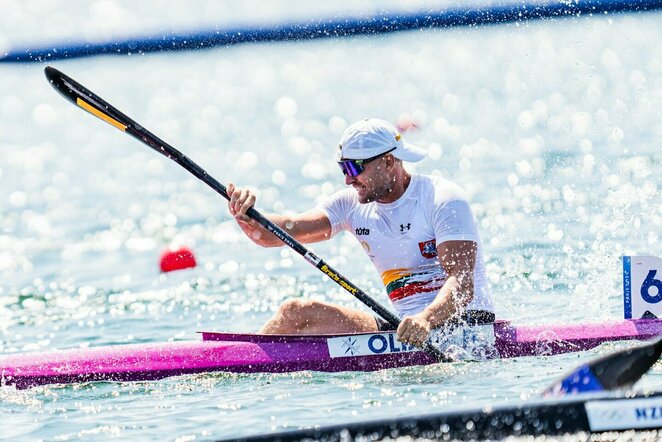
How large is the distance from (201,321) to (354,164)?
3.40 meters

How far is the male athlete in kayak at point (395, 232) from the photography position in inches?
277

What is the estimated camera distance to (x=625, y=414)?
5.23 m

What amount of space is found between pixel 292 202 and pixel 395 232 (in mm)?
8249

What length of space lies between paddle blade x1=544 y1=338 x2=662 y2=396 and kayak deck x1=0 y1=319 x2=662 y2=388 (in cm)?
157

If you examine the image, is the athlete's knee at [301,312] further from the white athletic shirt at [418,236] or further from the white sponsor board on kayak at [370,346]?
the white athletic shirt at [418,236]

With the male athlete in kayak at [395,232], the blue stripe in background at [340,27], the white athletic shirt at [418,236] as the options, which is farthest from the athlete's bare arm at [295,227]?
the blue stripe in background at [340,27]

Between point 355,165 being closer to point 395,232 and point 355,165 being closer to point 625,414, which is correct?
point 395,232

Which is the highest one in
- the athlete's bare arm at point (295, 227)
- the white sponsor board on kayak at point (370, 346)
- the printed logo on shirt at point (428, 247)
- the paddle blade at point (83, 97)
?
the paddle blade at point (83, 97)

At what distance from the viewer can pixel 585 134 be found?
18328 millimetres

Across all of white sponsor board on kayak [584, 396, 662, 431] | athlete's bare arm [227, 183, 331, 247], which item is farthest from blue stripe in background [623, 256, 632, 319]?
white sponsor board on kayak [584, 396, 662, 431]

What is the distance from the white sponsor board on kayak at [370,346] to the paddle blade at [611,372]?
63.8 inches

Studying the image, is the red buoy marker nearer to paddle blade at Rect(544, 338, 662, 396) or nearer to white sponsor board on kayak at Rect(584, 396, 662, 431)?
paddle blade at Rect(544, 338, 662, 396)

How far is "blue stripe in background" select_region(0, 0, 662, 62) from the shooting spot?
34.3 metres

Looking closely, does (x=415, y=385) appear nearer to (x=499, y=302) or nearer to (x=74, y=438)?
(x=74, y=438)
